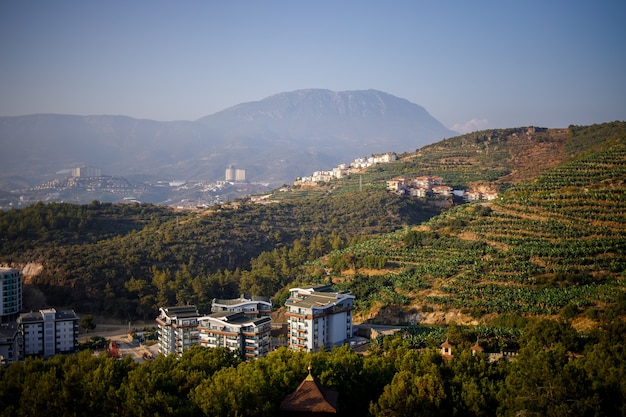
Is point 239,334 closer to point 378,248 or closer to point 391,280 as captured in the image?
point 391,280

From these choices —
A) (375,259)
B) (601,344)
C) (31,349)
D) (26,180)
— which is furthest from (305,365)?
(26,180)

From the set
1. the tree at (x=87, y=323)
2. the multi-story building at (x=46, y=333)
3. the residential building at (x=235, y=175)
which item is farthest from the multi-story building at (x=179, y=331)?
the residential building at (x=235, y=175)

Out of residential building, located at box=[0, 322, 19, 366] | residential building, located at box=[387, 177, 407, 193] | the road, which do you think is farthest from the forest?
residential building, located at box=[387, 177, 407, 193]

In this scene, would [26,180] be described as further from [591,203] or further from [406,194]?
[591,203]

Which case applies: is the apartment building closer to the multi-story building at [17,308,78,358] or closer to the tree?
the multi-story building at [17,308,78,358]

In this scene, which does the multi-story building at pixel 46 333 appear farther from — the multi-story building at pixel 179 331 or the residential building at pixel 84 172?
the residential building at pixel 84 172

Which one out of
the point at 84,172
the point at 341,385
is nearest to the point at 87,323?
the point at 341,385
